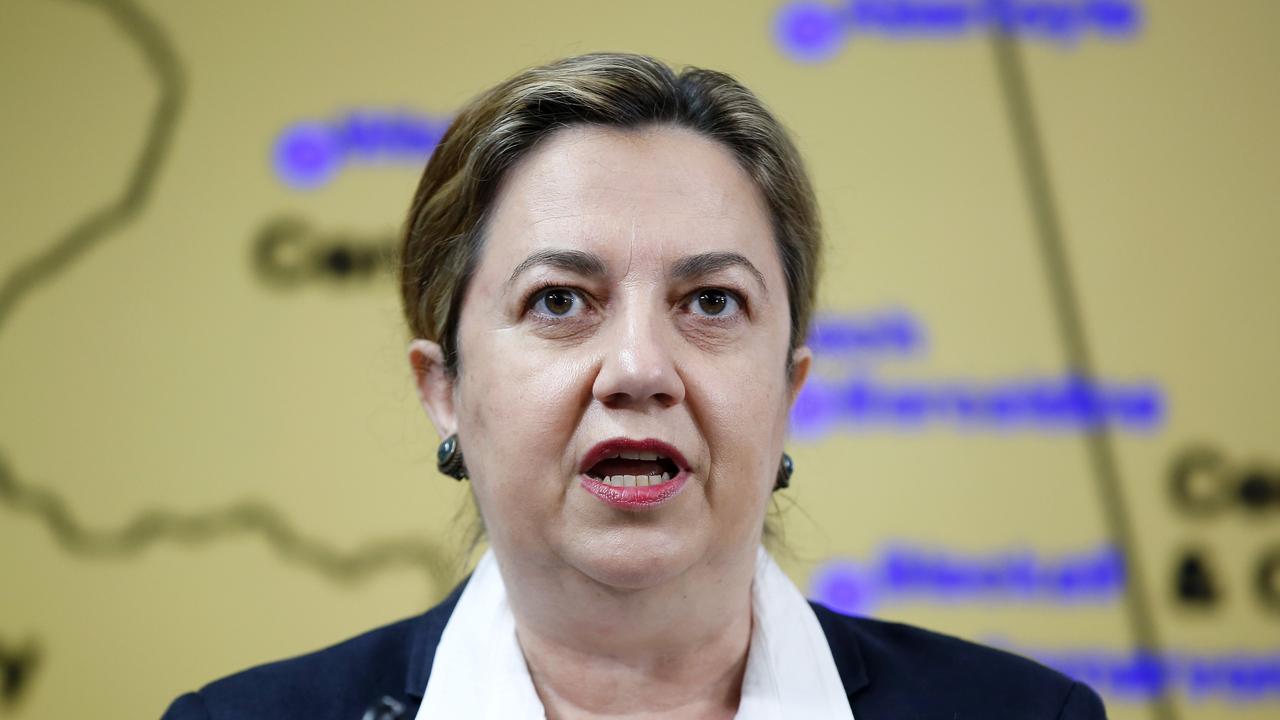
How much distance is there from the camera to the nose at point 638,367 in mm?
1101

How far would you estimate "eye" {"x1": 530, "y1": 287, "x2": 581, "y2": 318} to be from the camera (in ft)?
3.86

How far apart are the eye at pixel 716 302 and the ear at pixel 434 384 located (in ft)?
0.92

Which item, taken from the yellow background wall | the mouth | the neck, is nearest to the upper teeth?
the mouth

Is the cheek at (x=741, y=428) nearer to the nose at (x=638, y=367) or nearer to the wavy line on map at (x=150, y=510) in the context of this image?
the nose at (x=638, y=367)

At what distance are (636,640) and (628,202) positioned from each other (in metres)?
0.42

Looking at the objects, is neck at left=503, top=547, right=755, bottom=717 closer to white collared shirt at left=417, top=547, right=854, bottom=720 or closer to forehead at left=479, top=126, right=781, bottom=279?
white collared shirt at left=417, top=547, right=854, bottom=720

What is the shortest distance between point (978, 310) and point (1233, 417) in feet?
1.56

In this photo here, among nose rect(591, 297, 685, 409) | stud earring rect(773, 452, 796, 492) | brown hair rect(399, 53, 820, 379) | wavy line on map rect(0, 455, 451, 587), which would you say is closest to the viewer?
nose rect(591, 297, 685, 409)

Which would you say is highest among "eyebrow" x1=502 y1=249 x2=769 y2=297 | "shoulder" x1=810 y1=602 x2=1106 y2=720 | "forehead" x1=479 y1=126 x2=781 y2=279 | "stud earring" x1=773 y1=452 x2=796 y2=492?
"forehead" x1=479 y1=126 x2=781 y2=279

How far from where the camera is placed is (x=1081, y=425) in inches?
86.0

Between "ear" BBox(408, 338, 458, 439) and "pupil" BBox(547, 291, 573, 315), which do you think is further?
"ear" BBox(408, 338, 458, 439)

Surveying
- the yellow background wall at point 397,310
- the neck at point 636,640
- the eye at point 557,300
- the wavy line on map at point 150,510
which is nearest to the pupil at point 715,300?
the eye at point 557,300

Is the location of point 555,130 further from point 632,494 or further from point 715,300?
point 632,494

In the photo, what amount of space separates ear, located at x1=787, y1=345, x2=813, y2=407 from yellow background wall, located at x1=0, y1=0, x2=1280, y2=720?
77 cm
